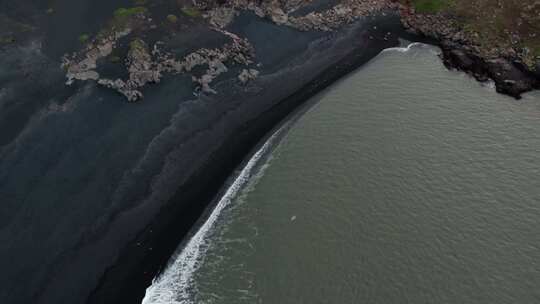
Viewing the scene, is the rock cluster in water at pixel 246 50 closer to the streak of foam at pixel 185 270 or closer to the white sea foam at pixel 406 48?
the white sea foam at pixel 406 48

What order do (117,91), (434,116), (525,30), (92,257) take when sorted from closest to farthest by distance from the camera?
(92,257) < (434,116) < (117,91) < (525,30)

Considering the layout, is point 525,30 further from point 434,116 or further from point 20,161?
point 20,161

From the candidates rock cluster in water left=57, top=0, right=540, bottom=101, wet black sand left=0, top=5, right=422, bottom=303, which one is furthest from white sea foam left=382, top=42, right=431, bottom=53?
rock cluster in water left=57, top=0, right=540, bottom=101

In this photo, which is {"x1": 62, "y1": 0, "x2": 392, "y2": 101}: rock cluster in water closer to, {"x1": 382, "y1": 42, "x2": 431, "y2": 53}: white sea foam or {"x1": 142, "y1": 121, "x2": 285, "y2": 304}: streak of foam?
{"x1": 382, "y1": 42, "x2": 431, "y2": 53}: white sea foam

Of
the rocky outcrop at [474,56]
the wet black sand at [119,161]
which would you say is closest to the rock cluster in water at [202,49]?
the wet black sand at [119,161]

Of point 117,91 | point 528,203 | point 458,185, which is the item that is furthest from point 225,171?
point 528,203
